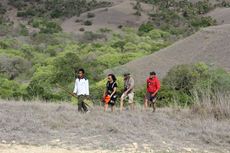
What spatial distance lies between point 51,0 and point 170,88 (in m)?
78.8

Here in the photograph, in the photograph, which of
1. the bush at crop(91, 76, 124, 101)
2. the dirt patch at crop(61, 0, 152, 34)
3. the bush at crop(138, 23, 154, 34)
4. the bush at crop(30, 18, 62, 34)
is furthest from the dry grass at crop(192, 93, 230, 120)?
the dirt patch at crop(61, 0, 152, 34)

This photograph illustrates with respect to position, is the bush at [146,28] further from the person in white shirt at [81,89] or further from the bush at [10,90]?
the person in white shirt at [81,89]

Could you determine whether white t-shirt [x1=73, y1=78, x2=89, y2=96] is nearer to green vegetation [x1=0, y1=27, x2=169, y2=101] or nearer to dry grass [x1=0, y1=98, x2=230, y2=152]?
dry grass [x1=0, y1=98, x2=230, y2=152]

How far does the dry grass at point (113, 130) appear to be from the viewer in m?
10.8

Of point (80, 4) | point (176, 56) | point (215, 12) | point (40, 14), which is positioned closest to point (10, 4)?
point (40, 14)

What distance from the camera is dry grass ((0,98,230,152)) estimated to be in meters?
10.8

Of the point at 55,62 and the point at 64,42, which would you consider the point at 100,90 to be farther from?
the point at 64,42

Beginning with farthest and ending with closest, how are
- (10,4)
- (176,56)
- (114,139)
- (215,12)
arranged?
(10,4), (215,12), (176,56), (114,139)

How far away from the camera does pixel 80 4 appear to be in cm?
9712

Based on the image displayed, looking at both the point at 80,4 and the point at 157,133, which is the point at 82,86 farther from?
the point at 80,4

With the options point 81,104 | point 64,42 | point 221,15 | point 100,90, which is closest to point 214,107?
point 81,104

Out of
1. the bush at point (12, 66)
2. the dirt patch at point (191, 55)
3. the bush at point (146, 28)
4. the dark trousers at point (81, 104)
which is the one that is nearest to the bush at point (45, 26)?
the bush at point (146, 28)

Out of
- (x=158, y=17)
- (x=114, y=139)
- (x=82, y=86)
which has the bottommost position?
(x=114, y=139)

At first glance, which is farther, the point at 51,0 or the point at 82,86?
the point at 51,0
